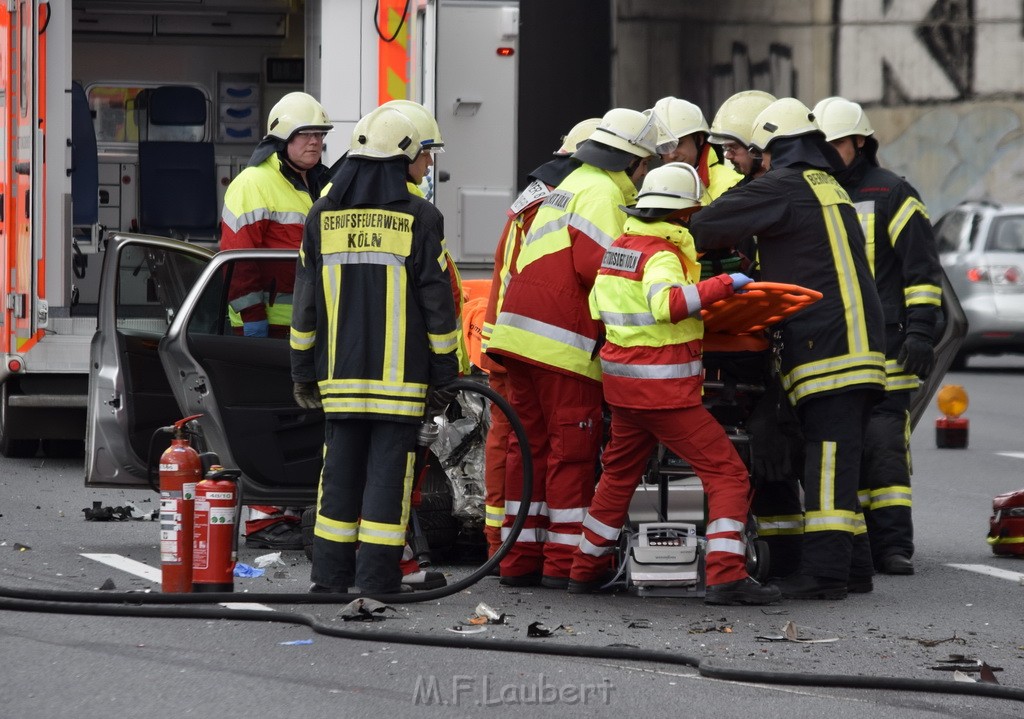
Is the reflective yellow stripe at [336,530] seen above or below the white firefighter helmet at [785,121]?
below

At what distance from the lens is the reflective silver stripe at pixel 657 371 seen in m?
6.68

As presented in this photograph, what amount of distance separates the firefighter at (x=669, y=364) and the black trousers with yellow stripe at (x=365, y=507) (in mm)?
839

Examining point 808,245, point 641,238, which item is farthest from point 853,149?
point 641,238

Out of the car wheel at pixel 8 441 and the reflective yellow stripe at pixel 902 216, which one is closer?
the reflective yellow stripe at pixel 902 216

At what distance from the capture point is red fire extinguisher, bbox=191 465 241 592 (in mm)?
6605

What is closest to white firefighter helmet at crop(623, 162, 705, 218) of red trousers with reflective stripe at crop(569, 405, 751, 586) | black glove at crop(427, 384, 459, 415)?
red trousers with reflective stripe at crop(569, 405, 751, 586)

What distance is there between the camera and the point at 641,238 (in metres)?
6.76

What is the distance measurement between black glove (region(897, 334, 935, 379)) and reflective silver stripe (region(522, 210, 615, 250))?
144 cm

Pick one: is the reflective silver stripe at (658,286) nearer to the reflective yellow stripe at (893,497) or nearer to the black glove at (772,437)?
the black glove at (772,437)

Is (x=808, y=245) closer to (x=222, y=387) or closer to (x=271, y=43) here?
(x=222, y=387)

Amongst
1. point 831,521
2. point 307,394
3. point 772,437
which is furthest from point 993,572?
point 307,394

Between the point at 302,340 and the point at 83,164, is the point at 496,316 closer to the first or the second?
the point at 302,340

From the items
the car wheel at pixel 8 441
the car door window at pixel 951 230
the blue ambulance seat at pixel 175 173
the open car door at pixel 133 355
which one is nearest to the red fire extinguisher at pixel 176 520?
the open car door at pixel 133 355

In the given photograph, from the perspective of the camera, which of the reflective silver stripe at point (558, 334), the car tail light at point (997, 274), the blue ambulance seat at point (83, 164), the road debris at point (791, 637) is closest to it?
the road debris at point (791, 637)
